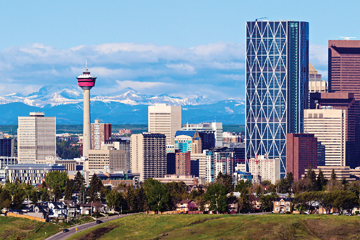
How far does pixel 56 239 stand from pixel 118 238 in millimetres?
15302

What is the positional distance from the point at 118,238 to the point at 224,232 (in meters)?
25.1

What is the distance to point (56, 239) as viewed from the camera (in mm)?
→ 199750

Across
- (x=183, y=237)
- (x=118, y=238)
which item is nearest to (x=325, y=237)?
(x=183, y=237)

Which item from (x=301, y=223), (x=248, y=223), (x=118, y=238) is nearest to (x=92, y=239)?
(x=118, y=238)

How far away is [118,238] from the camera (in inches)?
7756

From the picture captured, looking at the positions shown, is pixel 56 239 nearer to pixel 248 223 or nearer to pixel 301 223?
pixel 248 223

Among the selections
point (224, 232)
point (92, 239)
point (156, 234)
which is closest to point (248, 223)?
point (224, 232)

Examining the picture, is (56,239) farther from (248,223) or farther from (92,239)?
(248,223)

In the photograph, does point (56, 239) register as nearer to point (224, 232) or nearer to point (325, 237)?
point (224, 232)

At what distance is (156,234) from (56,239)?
23998 mm

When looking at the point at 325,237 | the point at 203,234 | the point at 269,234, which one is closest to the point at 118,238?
the point at 203,234

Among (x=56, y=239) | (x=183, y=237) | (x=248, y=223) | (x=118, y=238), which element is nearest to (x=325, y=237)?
(x=248, y=223)

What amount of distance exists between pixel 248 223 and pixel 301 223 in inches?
497

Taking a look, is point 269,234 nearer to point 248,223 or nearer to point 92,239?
point 248,223
